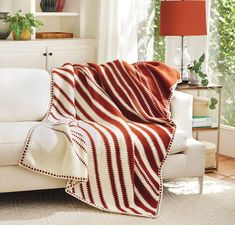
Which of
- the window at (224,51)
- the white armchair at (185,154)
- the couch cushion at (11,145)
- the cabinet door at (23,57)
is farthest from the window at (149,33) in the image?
the couch cushion at (11,145)

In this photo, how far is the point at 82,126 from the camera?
4016mm

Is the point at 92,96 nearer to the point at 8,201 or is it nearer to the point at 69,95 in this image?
the point at 69,95

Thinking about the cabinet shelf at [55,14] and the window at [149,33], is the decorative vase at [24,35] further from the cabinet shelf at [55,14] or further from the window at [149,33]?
the window at [149,33]

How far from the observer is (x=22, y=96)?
4.23m

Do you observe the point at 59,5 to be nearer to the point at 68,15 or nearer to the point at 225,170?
the point at 68,15

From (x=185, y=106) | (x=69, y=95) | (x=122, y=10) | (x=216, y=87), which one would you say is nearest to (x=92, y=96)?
(x=69, y=95)

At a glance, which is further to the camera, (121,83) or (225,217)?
(121,83)

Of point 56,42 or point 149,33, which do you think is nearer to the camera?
point 56,42

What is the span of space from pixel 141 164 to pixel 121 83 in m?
0.66

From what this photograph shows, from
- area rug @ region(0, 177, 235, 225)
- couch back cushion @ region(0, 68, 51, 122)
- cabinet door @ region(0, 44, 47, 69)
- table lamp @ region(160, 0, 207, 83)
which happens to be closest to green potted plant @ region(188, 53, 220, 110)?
table lamp @ region(160, 0, 207, 83)

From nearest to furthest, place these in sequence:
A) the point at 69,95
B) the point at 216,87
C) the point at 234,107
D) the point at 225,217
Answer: the point at 225,217 → the point at 69,95 → the point at 216,87 → the point at 234,107

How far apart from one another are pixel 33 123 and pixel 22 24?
5.32 ft

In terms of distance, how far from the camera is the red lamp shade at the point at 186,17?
15.5 feet

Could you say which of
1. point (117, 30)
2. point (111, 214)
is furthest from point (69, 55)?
point (111, 214)
